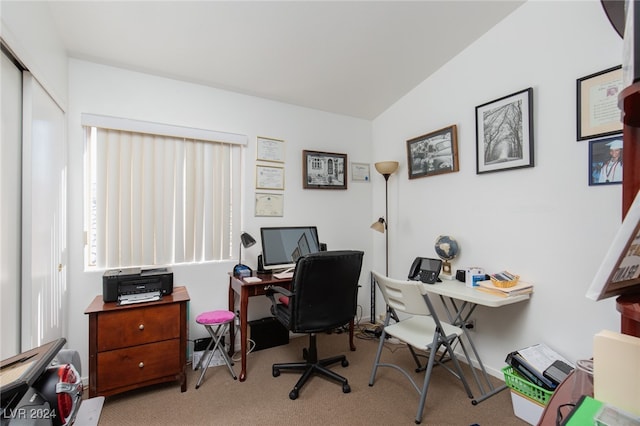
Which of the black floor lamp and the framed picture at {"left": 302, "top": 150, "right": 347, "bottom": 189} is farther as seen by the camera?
the framed picture at {"left": 302, "top": 150, "right": 347, "bottom": 189}

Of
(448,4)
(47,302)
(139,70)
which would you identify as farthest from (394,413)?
(139,70)

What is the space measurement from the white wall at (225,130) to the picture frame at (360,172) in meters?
0.07

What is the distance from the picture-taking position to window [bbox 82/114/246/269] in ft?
7.66

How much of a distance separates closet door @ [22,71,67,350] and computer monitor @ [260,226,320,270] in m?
1.52

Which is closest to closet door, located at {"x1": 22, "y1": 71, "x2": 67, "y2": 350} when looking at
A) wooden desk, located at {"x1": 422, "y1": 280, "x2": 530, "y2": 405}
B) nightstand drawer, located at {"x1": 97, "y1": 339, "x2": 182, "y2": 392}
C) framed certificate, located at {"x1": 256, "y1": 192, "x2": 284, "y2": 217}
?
nightstand drawer, located at {"x1": 97, "y1": 339, "x2": 182, "y2": 392}

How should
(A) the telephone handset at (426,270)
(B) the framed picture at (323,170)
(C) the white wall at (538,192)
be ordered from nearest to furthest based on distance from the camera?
(C) the white wall at (538,192)
(A) the telephone handset at (426,270)
(B) the framed picture at (323,170)

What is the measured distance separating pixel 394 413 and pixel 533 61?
269 centimetres

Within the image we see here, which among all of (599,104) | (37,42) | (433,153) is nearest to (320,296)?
(433,153)

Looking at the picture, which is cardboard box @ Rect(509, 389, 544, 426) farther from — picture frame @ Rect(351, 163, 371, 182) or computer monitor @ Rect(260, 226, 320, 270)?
picture frame @ Rect(351, 163, 371, 182)

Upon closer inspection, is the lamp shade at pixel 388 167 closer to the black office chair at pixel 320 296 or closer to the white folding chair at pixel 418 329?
the black office chair at pixel 320 296

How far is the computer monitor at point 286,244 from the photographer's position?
2820mm

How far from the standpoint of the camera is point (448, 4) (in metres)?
2.08

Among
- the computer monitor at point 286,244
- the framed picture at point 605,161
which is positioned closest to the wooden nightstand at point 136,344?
the computer monitor at point 286,244

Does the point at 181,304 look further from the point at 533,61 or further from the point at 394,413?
the point at 533,61
